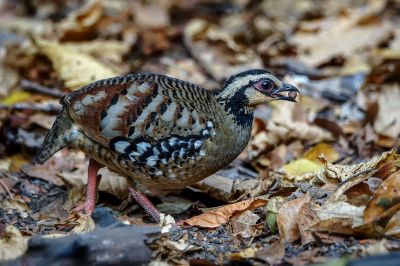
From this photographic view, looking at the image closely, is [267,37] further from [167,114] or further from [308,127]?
[167,114]

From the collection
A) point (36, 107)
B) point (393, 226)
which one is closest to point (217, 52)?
point (36, 107)

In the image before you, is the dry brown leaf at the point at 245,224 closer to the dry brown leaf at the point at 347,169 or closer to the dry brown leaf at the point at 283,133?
the dry brown leaf at the point at 347,169

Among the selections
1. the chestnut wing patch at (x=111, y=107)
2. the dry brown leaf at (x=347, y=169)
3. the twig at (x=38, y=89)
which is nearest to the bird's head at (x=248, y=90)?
the chestnut wing patch at (x=111, y=107)

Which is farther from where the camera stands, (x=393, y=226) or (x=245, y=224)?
(x=245, y=224)

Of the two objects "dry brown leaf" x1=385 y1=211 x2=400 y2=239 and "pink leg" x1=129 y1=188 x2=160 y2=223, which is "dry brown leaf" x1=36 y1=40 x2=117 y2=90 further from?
"dry brown leaf" x1=385 y1=211 x2=400 y2=239

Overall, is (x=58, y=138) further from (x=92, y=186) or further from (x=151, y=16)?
(x=151, y=16)
